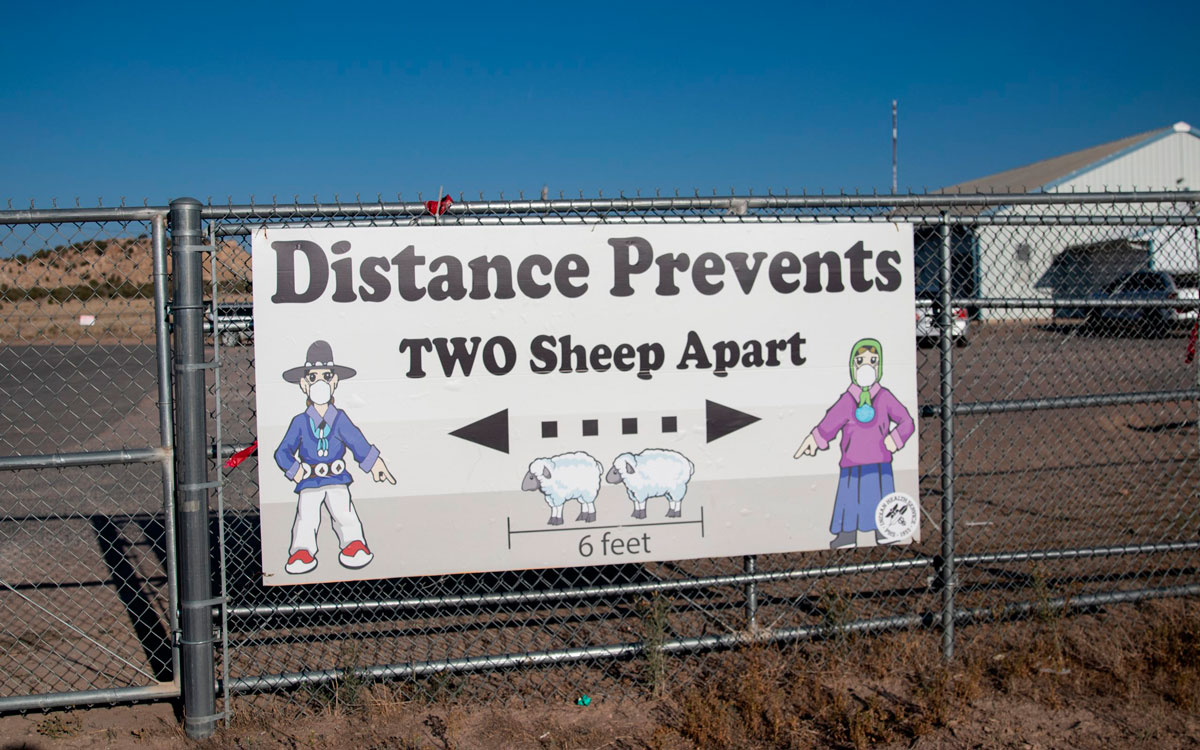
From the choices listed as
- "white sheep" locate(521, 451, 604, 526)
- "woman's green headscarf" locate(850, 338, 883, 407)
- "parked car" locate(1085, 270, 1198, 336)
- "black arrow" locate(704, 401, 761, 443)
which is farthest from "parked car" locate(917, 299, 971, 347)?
"white sheep" locate(521, 451, 604, 526)

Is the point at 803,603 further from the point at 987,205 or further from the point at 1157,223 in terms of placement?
the point at 1157,223

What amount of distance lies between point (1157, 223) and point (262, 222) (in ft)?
14.2

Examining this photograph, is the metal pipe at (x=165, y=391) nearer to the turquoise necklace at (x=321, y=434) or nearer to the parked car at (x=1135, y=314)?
the turquoise necklace at (x=321, y=434)

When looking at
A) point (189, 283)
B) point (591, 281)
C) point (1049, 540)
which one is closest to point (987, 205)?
point (591, 281)

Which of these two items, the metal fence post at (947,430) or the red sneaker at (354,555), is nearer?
the red sneaker at (354,555)

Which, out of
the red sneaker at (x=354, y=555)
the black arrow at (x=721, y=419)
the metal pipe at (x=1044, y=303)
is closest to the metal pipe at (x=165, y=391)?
the red sneaker at (x=354, y=555)

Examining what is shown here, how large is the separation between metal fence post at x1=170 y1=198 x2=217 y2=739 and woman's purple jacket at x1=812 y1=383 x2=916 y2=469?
2654mm

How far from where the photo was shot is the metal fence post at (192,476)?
3.40m

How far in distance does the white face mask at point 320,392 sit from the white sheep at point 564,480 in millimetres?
891

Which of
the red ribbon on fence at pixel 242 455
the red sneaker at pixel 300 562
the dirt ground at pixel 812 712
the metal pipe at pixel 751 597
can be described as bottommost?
the dirt ground at pixel 812 712

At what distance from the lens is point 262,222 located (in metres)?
3.51

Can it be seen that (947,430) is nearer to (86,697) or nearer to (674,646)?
(674,646)

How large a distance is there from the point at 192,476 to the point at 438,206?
1.50 m

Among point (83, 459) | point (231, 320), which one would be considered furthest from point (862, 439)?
point (83, 459)
